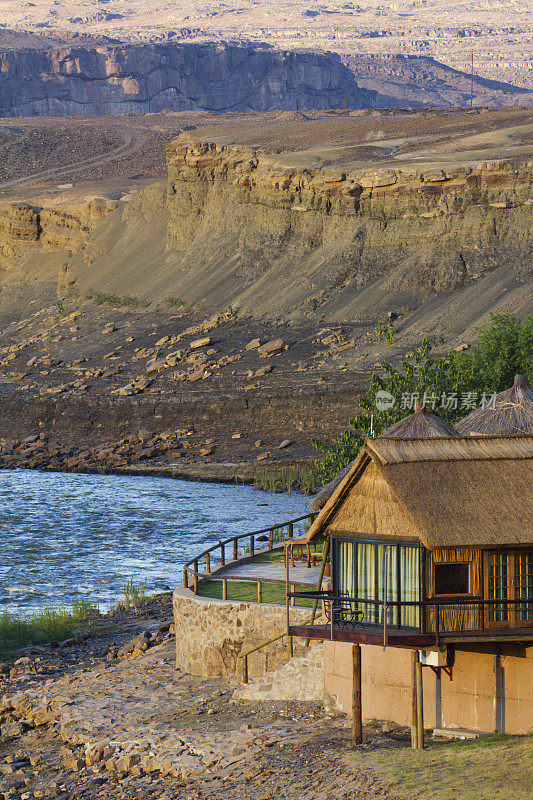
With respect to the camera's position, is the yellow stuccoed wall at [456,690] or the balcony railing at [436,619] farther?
the yellow stuccoed wall at [456,690]

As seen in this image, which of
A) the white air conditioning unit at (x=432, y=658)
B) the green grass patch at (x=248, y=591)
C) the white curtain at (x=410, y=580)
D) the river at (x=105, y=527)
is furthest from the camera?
the river at (x=105, y=527)

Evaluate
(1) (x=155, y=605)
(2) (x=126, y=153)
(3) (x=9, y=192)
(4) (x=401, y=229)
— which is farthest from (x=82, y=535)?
(2) (x=126, y=153)

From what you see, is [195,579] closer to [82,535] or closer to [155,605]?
[155,605]

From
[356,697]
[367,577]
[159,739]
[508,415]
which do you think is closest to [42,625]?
[159,739]

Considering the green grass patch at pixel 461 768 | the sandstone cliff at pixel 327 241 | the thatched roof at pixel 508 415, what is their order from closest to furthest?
the green grass patch at pixel 461 768, the thatched roof at pixel 508 415, the sandstone cliff at pixel 327 241

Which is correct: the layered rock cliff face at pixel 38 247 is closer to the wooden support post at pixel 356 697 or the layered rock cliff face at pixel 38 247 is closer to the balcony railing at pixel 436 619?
the wooden support post at pixel 356 697

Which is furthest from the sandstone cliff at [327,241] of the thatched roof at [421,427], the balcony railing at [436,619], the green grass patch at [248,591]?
the balcony railing at [436,619]

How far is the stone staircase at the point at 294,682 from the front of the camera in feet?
82.8

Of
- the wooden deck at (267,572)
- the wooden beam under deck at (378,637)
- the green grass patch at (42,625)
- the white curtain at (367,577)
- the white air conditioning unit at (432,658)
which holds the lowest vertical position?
the green grass patch at (42,625)

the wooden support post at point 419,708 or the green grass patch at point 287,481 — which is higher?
the wooden support post at point 419,708

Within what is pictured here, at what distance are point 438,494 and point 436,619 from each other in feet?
6.59

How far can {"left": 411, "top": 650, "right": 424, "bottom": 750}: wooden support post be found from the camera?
2184 cm

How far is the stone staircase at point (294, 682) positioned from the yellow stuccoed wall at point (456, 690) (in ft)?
2.22

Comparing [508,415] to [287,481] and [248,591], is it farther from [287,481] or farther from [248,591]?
[287,481]
